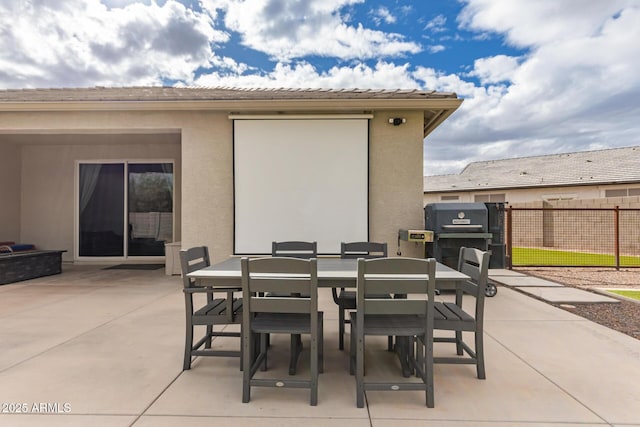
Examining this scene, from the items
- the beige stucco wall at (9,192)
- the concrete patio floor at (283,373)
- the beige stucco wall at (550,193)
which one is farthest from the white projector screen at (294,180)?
the beige stucco wall at (550,193)

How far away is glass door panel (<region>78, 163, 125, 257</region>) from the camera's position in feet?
26.2

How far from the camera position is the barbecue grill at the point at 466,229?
4891 millimetres

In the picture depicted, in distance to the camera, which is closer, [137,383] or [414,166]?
[137,383]

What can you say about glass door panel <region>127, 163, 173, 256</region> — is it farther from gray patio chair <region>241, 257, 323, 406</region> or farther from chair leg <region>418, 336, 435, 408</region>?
chair leg <region>418, 336, 435, 408</region>

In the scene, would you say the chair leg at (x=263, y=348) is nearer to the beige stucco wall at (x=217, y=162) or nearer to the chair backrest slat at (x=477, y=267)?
the chair backrest slat at (x=477, y=267)

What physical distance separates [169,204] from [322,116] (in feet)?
16.0

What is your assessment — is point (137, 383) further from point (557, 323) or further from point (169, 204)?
point (169, 204)

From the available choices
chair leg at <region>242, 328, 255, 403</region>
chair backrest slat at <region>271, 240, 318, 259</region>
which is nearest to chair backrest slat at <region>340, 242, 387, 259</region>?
chair backrest slat at <region>271, 240, 318, 259</region>

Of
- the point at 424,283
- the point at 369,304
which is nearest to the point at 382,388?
the point at 369,304

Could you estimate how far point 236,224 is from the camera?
5.69 meters

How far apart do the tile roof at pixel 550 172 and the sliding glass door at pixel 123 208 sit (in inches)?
594

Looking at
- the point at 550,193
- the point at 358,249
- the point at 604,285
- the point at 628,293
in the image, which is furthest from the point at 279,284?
the point at 550,193

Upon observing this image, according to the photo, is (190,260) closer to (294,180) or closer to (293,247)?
(293,247)

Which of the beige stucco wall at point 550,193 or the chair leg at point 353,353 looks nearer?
the chair leg at point 353,353
